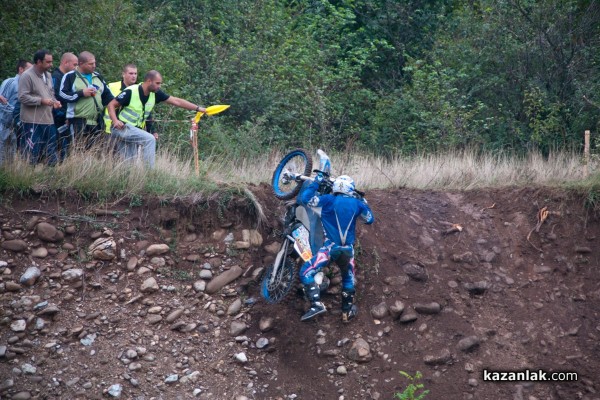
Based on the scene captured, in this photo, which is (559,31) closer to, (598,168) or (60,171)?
(598,168)

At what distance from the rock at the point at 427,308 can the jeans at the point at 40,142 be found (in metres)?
5.19

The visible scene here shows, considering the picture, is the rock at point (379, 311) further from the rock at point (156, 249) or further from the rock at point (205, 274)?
the rock at point (156, 249)

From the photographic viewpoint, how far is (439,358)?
416 inches

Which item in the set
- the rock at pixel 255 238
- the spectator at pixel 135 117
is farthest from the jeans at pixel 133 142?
the rock at pixel 255 238

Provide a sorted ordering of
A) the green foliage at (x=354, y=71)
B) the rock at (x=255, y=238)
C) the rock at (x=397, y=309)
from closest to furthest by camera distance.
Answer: the rock at (x=397, y=309) < the rock at (x=255, y=238) < the green foliage at (x=354, y=71)

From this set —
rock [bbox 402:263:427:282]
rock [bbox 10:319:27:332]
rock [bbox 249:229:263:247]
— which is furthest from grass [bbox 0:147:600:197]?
rock [bbox 10:319:27:332]

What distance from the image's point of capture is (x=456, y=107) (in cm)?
1806

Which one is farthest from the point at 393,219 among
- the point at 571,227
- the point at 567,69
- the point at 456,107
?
the point at 567,69

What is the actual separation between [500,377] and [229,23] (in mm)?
11120

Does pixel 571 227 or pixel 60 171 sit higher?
pixel 60 171

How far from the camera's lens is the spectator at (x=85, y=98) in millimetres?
11414

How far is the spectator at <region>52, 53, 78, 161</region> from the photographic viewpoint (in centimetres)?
1160

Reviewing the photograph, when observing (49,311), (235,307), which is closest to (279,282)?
(235,307)

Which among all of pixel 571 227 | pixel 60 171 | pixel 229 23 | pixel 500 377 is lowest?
pixel 500 377
